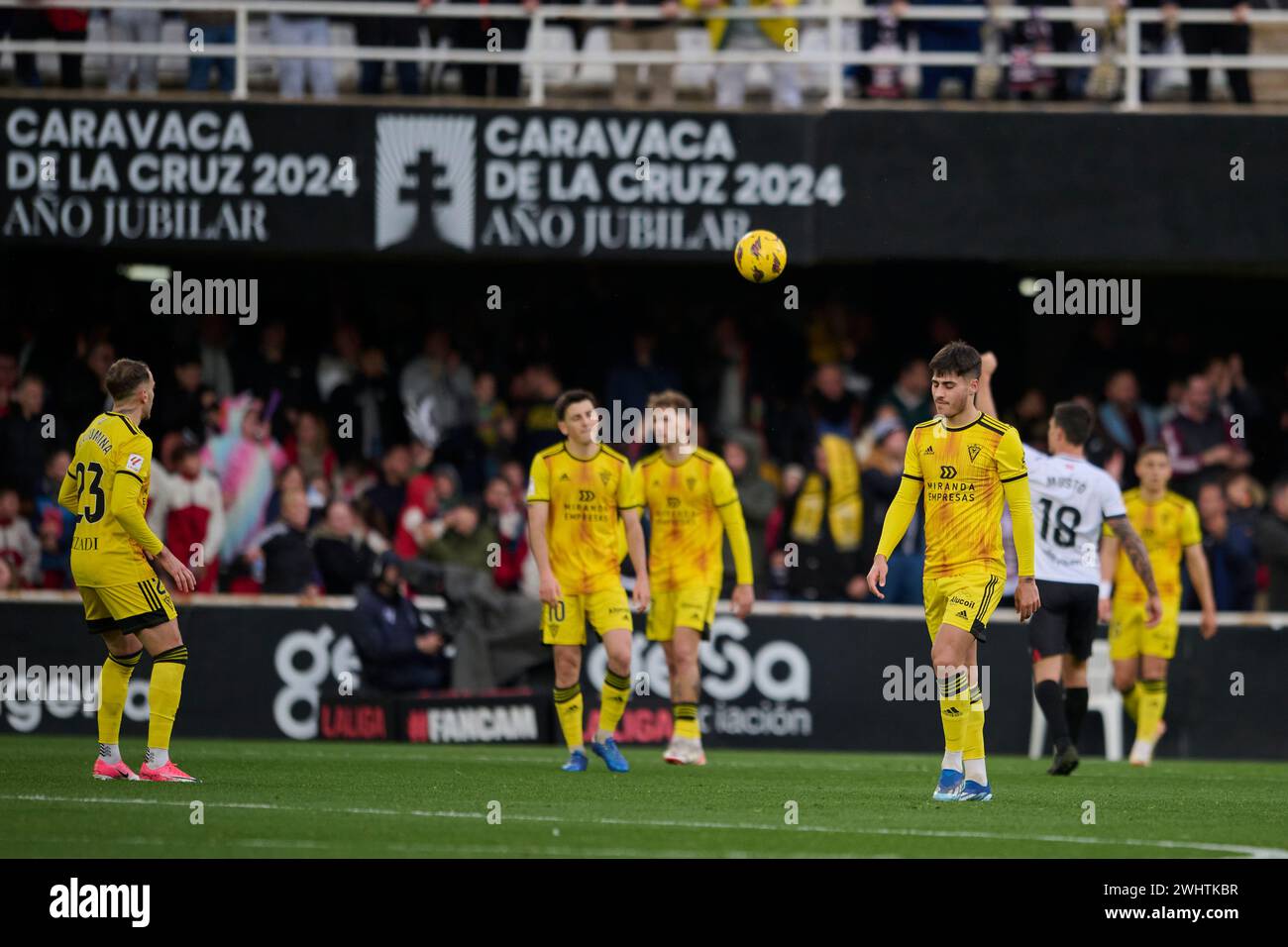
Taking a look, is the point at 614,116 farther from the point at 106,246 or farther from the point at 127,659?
the point at 127,659

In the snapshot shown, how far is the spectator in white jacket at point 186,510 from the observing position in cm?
1802

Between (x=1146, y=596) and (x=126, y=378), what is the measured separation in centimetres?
791

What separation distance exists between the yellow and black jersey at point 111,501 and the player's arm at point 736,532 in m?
4.30

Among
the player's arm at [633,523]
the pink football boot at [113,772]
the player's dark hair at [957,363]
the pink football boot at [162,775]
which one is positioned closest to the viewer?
the player's dark hair at [957,363]

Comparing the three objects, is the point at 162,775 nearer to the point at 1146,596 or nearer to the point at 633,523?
the point at 633,523

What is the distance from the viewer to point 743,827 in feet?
32.2

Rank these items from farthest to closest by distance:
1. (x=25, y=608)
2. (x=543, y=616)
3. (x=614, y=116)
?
(x=614, y=116) < (x=25, y=608) < (x=543, y=616)

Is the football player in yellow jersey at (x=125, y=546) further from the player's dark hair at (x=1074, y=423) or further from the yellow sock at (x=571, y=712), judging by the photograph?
the player's dark hair at (x=1074, y=423)

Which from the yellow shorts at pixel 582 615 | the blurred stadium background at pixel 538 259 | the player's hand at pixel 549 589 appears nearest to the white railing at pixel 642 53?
the blurred stadium background at pixel 538 259

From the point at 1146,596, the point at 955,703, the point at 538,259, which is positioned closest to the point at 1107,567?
the point at 1146,596

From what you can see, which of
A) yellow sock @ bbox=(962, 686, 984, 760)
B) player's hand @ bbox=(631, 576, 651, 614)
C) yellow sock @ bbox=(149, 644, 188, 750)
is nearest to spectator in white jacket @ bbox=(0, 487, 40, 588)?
player's hand @ bbox=(631, 576, 651, 614)
